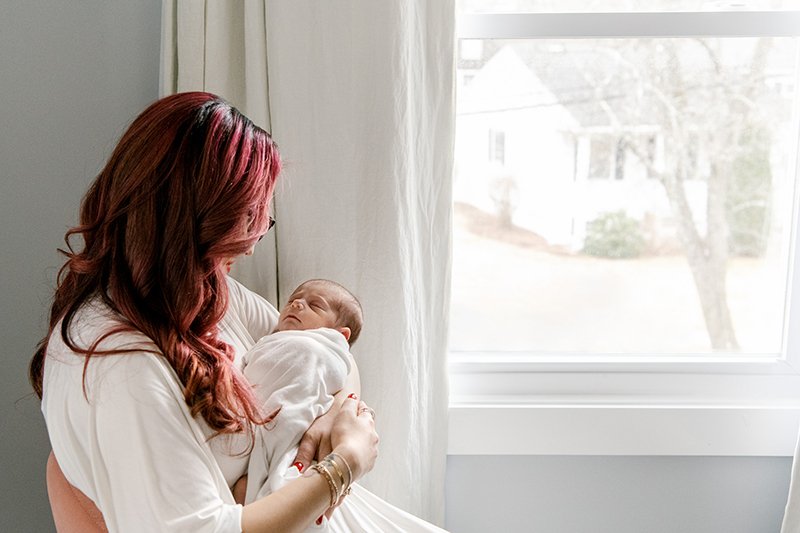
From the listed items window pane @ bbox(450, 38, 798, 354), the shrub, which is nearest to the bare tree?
window pane @ bbox(450, 38, 798, 354)

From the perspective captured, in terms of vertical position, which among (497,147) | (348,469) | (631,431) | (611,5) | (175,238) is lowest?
(631,431)

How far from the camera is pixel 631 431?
1832 millimetres

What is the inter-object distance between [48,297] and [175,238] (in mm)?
835

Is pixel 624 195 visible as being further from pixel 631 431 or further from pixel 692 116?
pixel 631 431

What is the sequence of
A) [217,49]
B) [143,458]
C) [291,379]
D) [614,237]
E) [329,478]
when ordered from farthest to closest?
[614,237] → [217,49] → [291,379] → [329,478] → [143,458]

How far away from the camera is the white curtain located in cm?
159

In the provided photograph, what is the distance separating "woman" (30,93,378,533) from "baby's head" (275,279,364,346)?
0.84 feet

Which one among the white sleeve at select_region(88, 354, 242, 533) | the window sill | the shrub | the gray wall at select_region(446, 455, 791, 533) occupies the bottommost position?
the gray wall at select_region(446, 455, 791, 533)

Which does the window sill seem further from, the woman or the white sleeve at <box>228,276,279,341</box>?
the woman

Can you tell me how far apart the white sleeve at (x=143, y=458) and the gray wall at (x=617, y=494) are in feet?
2.99

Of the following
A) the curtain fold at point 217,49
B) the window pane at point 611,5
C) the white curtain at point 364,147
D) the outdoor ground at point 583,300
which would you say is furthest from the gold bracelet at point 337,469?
the window pane at point 611,5

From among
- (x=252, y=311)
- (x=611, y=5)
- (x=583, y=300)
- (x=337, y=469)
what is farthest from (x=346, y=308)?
(x=611, y=5)

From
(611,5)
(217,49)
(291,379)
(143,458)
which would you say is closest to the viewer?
(143,458)

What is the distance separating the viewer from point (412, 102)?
5.37ft
